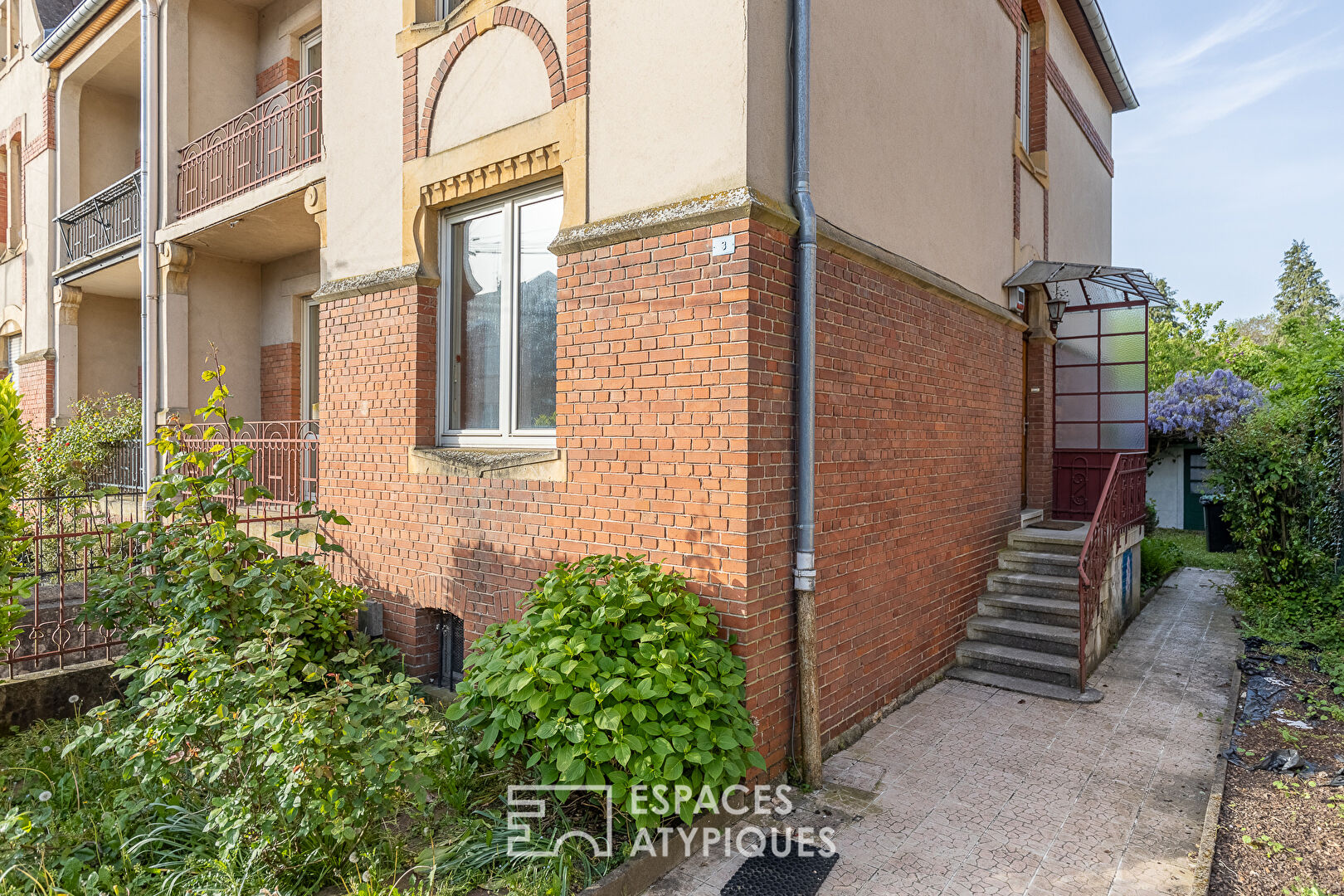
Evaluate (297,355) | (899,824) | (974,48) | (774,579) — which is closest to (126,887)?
(774,579)

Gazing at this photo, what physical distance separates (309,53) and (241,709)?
9148mm

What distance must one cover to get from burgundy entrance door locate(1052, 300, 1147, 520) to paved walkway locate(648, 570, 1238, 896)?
125 inches

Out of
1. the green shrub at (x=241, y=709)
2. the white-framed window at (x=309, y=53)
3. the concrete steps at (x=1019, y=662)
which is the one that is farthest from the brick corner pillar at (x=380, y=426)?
the white-framed window at (x=309, y=53)

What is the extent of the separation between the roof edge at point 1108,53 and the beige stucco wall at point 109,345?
15724 millimetres

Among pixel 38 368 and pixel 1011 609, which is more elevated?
pixel 38 368

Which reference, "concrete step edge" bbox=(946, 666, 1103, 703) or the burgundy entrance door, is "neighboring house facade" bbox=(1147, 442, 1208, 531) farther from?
"concrete step edge" bbox=(946, 666, 1103, 703)

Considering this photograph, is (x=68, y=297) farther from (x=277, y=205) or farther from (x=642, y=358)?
(x=642, y=358)

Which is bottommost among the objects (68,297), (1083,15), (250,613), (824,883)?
(824,883)

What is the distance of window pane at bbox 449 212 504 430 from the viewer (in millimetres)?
5652

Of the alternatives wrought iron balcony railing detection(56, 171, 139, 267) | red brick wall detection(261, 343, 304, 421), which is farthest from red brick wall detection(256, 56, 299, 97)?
red brick wall detection(261, 343, 304, 421)

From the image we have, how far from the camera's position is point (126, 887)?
128 inches

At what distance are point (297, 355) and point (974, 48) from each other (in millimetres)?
8796

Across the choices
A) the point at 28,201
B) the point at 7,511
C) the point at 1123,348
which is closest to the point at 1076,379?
the point at 1123,348

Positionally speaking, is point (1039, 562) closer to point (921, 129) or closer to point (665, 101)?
point (921, 129)
